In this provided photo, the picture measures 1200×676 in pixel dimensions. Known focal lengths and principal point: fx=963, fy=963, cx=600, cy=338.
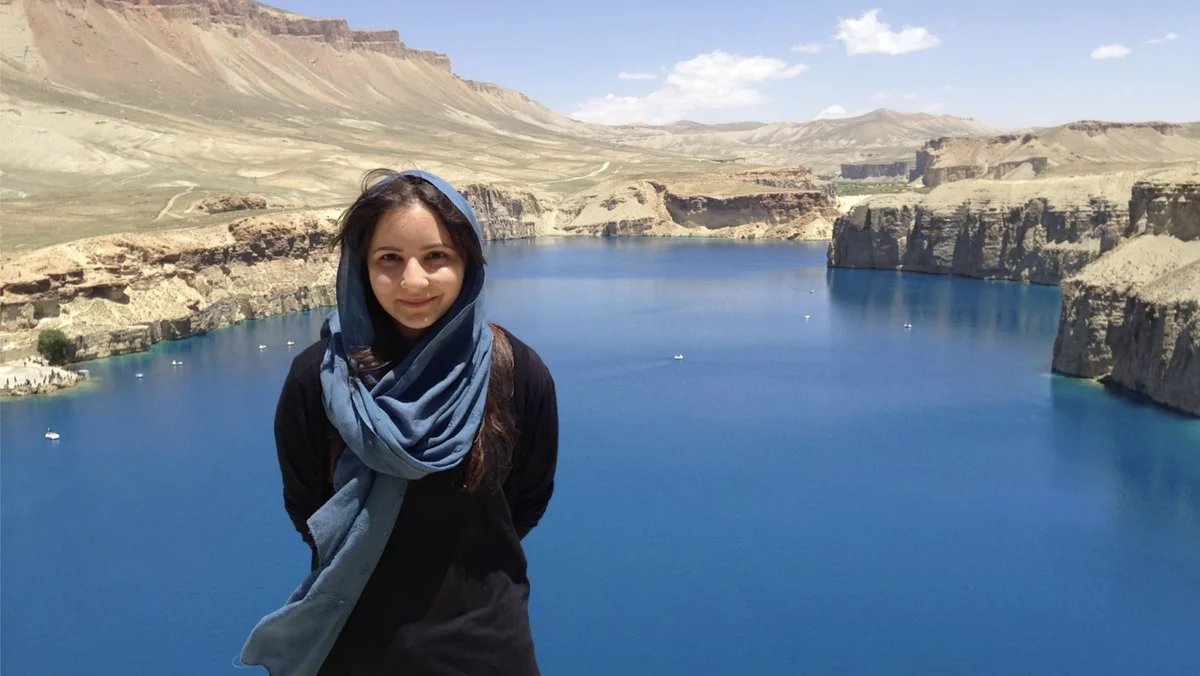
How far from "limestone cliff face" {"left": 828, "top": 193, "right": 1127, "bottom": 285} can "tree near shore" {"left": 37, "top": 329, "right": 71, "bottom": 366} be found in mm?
51394

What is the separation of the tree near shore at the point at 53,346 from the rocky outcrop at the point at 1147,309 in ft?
116

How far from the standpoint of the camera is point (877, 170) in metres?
188

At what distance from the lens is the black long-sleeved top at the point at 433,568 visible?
2980 mm

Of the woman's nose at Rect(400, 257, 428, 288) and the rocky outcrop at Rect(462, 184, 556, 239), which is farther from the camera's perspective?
the rocky outcrop at Rect(462, 184, 556, 239)

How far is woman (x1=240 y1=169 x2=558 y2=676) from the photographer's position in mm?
2959

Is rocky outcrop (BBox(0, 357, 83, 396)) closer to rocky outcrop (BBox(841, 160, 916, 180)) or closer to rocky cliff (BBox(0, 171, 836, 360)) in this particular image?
rocky cliff (BBox(0, 171, 836, 360))

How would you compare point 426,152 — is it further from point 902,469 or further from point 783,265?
point 902,469

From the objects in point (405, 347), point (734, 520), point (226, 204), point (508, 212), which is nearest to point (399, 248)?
point (405, 347)

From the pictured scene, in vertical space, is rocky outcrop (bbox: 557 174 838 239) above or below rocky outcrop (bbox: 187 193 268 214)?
below

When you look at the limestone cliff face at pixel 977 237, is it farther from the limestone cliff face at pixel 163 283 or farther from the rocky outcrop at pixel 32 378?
the rocky outcrop at pixel 32 378

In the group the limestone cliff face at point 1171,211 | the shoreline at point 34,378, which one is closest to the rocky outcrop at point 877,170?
the limestone cliff face at point 1171,211

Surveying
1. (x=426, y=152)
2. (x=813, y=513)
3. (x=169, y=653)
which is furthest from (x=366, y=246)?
(x=426, y=152)

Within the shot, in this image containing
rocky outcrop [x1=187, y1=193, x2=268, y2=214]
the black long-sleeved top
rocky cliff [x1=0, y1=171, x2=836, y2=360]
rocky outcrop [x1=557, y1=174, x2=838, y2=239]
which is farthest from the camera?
rocky outcrop [x1=557, y1=174, x2=838, y2=239]

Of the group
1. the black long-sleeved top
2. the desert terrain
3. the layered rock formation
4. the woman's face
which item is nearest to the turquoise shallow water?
the desert terrain
